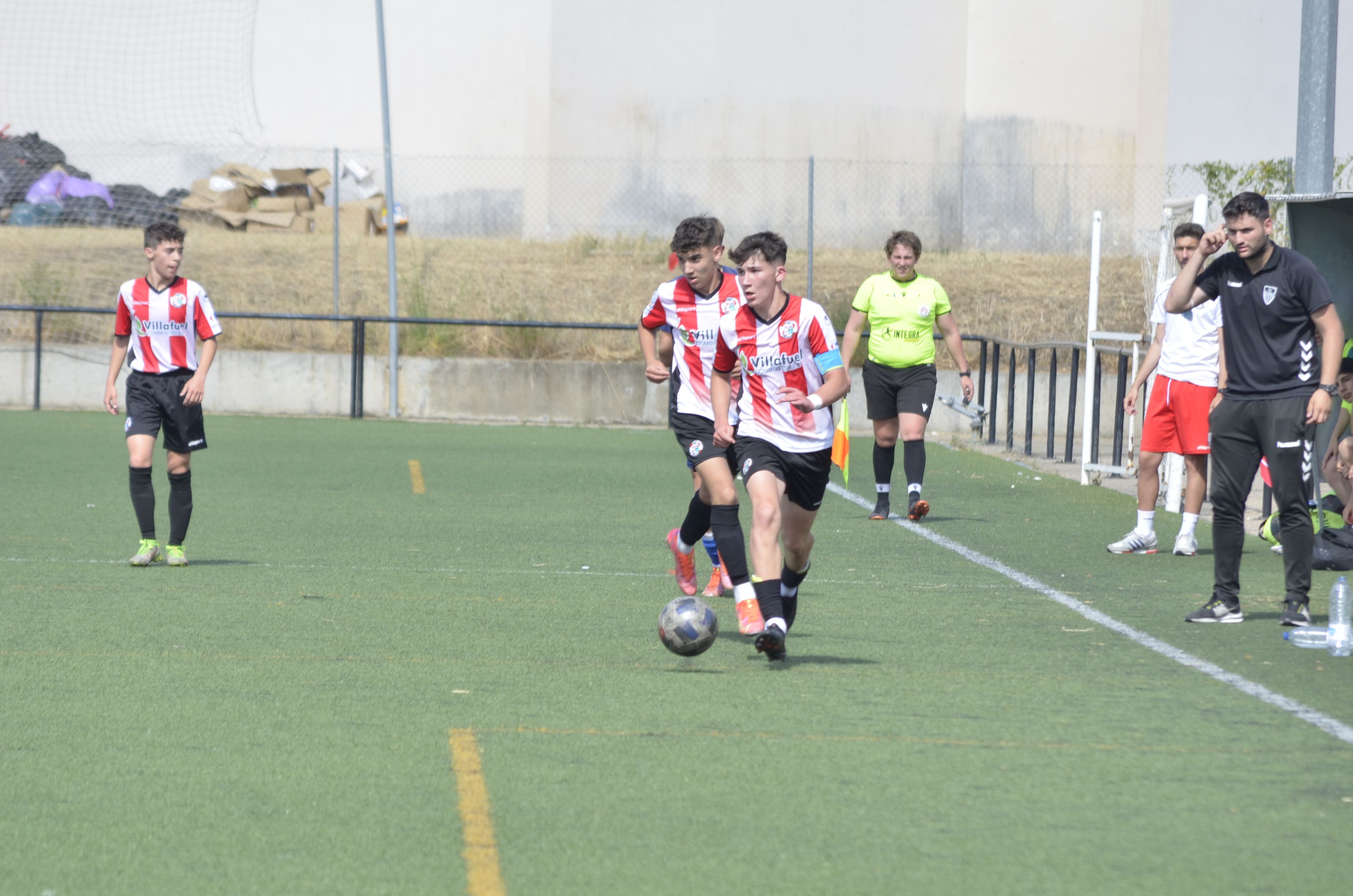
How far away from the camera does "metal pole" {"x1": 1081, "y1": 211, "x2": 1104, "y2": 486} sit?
43.9 ft

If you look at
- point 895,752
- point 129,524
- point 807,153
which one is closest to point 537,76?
point 807,153

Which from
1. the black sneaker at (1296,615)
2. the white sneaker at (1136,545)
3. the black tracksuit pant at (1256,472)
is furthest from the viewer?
the white sneaker at (1136,545)

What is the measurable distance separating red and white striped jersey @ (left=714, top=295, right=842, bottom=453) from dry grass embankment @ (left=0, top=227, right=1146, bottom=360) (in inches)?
619

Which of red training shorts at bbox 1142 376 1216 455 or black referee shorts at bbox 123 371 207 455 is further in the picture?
red training shorts at bbox 1142 376 1216 455

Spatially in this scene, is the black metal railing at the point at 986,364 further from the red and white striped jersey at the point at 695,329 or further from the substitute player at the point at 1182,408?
the red and white striped jersey at the point at 695,329

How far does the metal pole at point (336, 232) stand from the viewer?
70.4 feet

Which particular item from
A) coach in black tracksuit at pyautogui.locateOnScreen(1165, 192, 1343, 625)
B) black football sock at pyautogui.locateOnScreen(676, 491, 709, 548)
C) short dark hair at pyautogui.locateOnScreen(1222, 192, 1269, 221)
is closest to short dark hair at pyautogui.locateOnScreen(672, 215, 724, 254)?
black football sock at pyautogui.locateOnScreen(676, 491, 709, 548)

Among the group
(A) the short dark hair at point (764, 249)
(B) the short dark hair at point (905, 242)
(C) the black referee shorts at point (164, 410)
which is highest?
(B) the short dark hair at point (905, 242)

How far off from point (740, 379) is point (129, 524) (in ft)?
18.2

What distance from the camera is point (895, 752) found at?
17.2ft

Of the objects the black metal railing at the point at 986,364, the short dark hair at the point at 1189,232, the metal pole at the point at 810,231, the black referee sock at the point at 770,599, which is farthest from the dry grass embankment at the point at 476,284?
the black referee sock at the point at 770,599

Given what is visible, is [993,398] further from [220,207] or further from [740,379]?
[220,207]

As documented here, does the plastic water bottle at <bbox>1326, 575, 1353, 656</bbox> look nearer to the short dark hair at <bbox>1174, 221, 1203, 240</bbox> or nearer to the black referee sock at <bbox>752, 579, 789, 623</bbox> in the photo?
the black referee sock at <bbox>752, 579, 789, 623</bbox>

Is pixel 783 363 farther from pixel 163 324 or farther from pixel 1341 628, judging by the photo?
pixel 163 324
